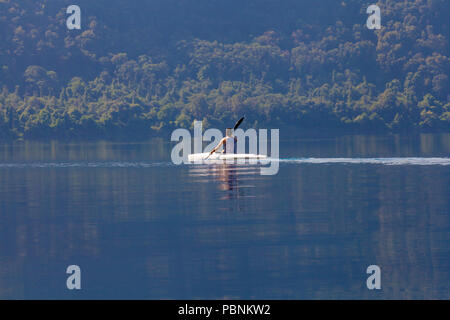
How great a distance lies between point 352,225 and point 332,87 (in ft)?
556

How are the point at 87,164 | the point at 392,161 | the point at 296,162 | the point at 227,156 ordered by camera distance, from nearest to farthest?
the point at 227,156
the point at 392,161
the point at 296,162
the point at 87,164

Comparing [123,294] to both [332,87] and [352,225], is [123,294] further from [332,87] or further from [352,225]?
[332,87]

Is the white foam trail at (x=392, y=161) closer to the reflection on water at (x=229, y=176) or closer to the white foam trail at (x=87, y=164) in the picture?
the reflection on water at (x=229, y=176)

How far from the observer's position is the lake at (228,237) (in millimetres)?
21094

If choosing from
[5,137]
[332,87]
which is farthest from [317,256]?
[332,87]

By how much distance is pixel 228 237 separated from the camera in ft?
88.3

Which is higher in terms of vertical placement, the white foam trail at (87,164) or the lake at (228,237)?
the white foam trail at (87,164)

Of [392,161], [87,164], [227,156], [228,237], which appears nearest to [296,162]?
[392,161]

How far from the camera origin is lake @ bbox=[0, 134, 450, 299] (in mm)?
21094

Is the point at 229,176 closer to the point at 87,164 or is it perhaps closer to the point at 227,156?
the point at 227,156

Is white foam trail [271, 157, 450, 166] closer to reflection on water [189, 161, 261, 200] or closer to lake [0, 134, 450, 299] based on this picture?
reflection on water [189, 161, 261, 200]

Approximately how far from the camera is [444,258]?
23.3m

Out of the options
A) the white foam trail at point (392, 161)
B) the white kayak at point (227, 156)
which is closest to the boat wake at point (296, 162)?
the white foam trail at point (392, 161)

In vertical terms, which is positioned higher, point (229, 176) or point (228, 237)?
point (229, 176)
